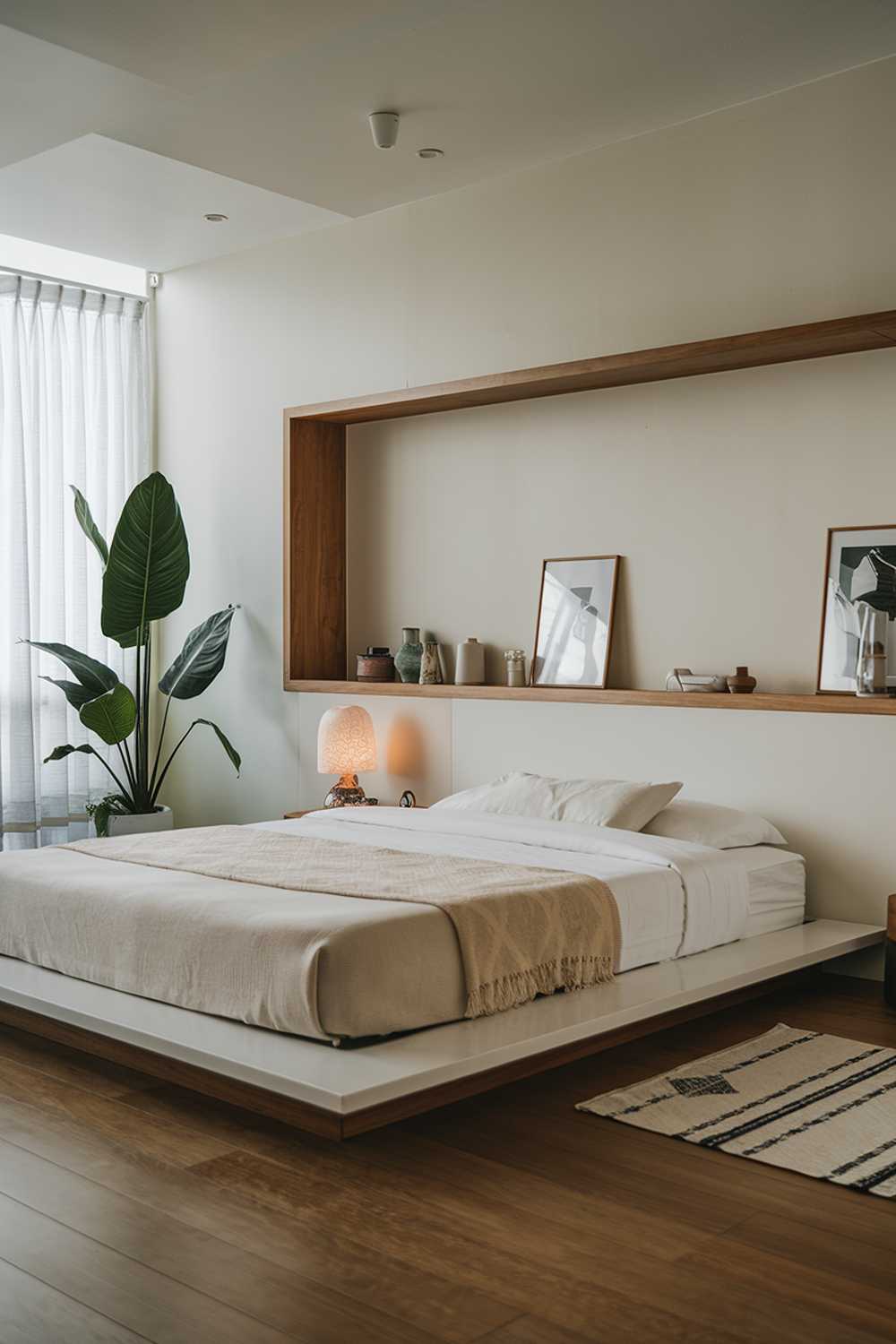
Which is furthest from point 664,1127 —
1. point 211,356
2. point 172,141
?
point 211,356

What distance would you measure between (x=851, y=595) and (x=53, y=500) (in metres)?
3.61

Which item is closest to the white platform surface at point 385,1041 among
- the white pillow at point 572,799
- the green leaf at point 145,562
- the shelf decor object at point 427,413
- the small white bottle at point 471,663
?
the white pillow at point 572,799

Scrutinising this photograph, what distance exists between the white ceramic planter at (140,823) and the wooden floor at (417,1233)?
8.88ft

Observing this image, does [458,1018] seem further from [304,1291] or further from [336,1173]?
[304,1291]

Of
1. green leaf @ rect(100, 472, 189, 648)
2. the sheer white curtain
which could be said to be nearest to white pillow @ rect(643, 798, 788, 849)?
green leaf @ rect(100, 472, 189, 648)

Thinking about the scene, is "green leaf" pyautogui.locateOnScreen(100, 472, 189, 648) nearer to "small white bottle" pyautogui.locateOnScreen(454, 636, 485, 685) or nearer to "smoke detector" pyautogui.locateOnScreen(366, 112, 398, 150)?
"small white bottle" pyautogui.locateOnScreen(454, 636, 485, 685)

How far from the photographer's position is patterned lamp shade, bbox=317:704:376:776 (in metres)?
5.43

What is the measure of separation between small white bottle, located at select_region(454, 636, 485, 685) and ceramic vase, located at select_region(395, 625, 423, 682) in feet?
0.77

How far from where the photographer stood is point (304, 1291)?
7.11ft

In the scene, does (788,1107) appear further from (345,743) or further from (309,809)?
(309,809)

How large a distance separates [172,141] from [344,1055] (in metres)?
2.85

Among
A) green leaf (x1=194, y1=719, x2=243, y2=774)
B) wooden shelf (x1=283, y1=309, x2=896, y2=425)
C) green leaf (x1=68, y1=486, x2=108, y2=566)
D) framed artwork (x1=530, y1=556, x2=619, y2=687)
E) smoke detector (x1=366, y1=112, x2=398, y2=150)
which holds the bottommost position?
green leaf (x1=194, y1=719, x2=243, y2=774)

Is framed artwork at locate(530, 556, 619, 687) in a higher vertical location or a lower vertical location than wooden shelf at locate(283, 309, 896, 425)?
lower

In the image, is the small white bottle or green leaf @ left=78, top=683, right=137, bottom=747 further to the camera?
green leaf @ left=78, top=683, right=137, bottom=747
